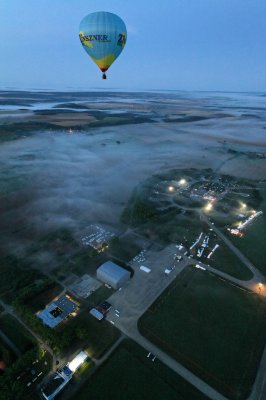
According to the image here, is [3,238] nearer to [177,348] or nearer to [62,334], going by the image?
[62,334]

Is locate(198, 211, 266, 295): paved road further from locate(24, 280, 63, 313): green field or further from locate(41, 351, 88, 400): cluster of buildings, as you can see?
locate(24, 280, 63, 313): green field

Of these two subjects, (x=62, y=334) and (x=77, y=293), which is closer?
(x=62, y=334)

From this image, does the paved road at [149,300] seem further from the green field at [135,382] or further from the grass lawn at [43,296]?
the grass lawn at [43,296]

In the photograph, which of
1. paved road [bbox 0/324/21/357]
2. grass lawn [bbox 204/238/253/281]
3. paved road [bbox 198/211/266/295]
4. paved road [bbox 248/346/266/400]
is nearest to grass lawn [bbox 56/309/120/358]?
paved road [bbox 0/324/21/357]

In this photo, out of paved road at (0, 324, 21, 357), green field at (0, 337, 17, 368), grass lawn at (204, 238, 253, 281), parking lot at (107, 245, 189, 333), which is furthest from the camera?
grass lawn at (204, 238, 253, 281)

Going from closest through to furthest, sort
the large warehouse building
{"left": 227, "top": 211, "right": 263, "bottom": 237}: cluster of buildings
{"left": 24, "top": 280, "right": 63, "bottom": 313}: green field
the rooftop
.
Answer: the rooftop
{"left": 24, "top": 280, "right": 63, "bottom": 313}: green field
the large warehouse building
{"left": 227, "top": 211, "right": 263, "bottom": 237}: cluster of buildings

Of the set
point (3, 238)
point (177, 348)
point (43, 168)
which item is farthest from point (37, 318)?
point (43, 168)
